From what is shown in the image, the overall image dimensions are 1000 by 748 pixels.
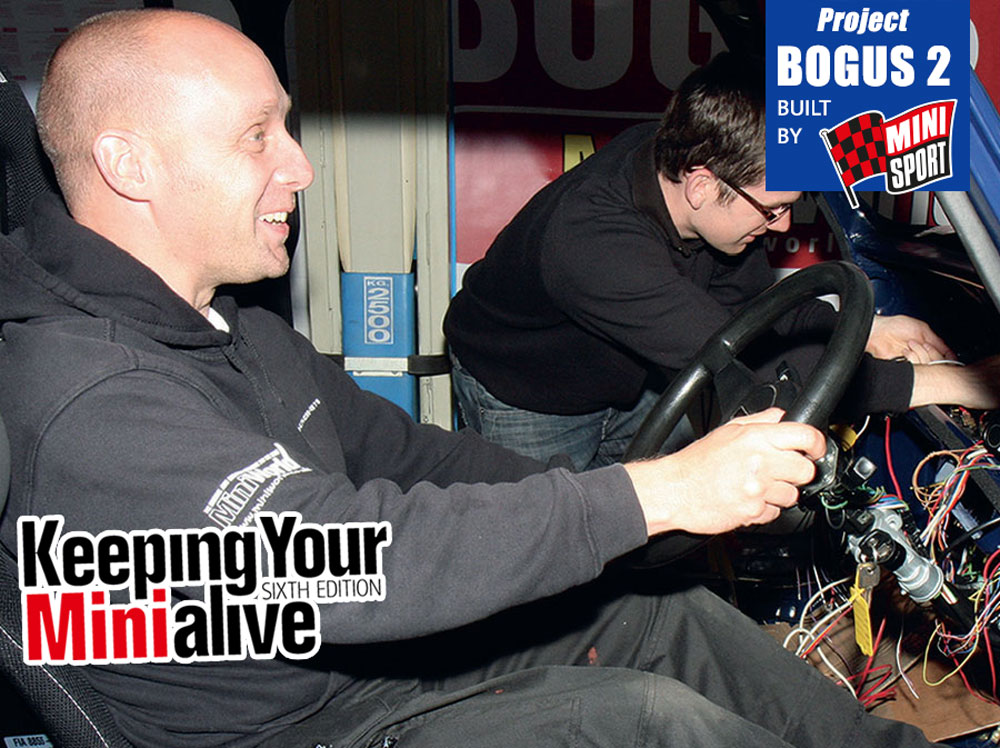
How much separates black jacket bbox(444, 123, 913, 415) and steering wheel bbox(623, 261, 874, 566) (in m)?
0.31

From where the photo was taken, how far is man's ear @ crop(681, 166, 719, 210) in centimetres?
197

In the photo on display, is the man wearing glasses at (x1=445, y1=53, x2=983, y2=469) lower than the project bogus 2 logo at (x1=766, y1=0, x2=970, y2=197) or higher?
lower

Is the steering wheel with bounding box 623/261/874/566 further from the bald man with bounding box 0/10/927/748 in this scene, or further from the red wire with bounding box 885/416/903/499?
the red wire with bounding box 885/416/903/499

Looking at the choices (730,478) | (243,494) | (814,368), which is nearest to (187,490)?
(243,494)

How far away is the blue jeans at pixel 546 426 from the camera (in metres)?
2.44

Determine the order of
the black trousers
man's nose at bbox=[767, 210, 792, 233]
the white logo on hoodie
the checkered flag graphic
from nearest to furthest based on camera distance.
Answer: the white logo on hoodie < the black trousers < the checkered flag graphic < man's nose at bbox=[767, 210, 792, 233]

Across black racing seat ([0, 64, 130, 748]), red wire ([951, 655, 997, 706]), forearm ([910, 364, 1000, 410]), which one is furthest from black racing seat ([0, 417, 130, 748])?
red wire ([951, 655, 997, 706])

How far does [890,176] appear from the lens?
1550mm

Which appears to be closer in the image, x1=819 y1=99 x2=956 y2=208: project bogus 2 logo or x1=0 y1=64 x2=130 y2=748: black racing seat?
x1=0 y1=64 x2=130 y2=748: black racing seat

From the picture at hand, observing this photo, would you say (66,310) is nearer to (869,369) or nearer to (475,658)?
(475,658)

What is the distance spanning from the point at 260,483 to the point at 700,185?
47.8 inches

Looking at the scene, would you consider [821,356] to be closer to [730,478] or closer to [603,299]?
[730,478]

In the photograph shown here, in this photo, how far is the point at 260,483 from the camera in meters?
1.13

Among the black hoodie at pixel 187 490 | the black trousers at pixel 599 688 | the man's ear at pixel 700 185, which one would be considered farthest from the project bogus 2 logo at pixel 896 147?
the black trousers at pixel 599 688
